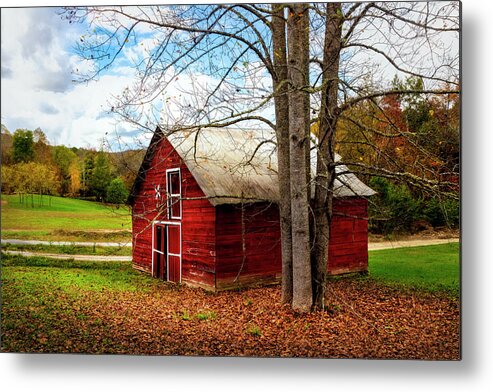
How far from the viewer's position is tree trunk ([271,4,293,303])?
→ 4816mm

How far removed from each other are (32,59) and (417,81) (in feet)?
13.4

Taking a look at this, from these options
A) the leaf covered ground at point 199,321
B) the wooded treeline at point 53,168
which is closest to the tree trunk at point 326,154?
the leaf covered ground at point 199,321

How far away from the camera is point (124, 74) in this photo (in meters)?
4.80

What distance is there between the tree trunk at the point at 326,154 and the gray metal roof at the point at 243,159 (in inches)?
6.5

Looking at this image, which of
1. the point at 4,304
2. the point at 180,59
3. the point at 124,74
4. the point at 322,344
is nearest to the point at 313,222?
the point at 322,344

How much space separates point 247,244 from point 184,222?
95 centimetres

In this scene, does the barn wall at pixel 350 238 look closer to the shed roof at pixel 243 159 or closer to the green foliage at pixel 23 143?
the shed roof at pixel 243 159

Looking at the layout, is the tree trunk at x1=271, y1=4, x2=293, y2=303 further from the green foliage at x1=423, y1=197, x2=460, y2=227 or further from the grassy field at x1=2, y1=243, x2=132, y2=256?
the grassy field at x1=2, y1=243, x2=132, y2=256

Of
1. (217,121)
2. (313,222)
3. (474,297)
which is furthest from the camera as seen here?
(313,222)

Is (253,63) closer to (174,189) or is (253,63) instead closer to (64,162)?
(64,162)

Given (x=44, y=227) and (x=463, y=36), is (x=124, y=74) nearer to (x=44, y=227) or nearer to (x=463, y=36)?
(x=44, y=227)

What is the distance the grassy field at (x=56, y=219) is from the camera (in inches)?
192

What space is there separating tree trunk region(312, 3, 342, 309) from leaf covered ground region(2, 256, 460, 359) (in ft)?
0.81

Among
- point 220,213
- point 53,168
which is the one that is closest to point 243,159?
point 220,213
